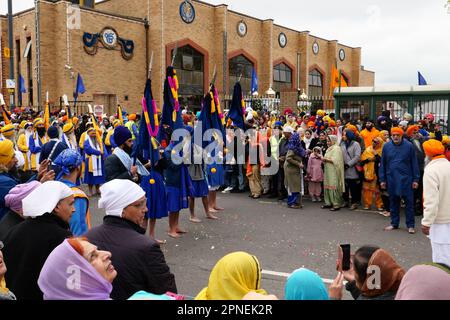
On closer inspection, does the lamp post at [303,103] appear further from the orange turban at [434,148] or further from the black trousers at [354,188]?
the orange turban at [434,148]

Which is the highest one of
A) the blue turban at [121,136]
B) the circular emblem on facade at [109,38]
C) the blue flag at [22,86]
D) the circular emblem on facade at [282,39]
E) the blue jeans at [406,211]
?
the circular emblem on facade at [282,39]

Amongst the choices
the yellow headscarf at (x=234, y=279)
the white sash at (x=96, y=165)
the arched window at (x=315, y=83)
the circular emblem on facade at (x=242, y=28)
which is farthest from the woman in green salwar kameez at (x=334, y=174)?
the arched window at (x=315, y=83)

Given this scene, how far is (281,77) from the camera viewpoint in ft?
130

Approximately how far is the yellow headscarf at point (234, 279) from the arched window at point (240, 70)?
1282 inches

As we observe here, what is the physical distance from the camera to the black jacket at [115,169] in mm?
6156

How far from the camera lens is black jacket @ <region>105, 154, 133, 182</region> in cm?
616

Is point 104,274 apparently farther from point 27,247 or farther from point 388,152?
point 388,152

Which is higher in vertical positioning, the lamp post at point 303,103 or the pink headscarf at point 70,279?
the lamp post at point 303,103

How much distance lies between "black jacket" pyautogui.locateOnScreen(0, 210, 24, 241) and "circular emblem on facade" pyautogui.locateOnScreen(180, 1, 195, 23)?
27.9m

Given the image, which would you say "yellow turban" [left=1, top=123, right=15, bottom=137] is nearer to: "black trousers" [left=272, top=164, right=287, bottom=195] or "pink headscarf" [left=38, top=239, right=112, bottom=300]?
"black trousers" [left=272, top=164, right=287, bottom=195]

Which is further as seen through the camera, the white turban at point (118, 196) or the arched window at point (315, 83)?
the arched window at point (315, 83)

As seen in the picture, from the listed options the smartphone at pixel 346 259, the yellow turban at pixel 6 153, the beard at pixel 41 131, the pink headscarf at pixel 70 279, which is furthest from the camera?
the beard at pixel 41 131

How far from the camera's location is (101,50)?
26.4m

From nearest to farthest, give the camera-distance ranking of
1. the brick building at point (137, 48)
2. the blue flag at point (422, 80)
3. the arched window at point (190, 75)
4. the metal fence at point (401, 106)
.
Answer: the metal fence at point (401, 106) < the blue flag at point (422, 80) < the brick building at point (137, 48) < the arched window at point (190, 75)
